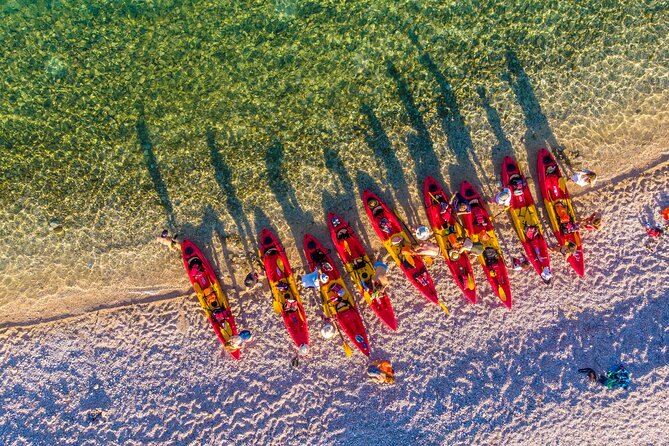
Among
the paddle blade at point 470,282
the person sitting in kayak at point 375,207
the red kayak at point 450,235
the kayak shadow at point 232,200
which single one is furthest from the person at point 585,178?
the kayak shadow at point 232,200

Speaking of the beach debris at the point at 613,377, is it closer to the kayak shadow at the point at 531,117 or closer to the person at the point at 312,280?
the kayak shadow at the point at 531,117

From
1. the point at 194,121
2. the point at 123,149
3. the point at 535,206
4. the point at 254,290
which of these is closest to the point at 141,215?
the point at 123,149

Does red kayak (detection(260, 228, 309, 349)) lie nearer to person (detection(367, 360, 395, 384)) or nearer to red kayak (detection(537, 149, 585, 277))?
person (detection(367, 360, 395, 384))

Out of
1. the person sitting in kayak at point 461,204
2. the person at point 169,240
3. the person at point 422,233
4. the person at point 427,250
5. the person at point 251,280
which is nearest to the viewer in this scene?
the person sitting in kayak at point 461,204

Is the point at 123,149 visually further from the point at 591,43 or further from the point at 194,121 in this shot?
the point at 591,43

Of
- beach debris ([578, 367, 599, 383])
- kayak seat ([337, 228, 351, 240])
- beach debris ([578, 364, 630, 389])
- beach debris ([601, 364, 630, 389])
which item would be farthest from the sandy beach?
beach debris ([601, 364, 630, 389])
